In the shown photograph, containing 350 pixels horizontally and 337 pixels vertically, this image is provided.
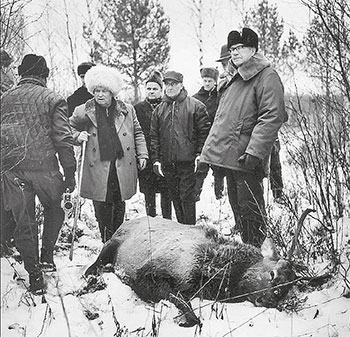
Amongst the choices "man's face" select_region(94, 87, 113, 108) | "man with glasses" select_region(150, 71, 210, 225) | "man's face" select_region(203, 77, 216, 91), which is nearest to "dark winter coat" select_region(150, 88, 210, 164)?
"man with glasses" select_region(150, 71, 210, 225)

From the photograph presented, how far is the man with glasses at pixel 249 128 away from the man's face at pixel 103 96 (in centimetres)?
111

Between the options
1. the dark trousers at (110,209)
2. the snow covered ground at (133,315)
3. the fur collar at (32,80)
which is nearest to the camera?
the snow covered ground at (133,315)

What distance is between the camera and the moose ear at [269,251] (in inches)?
129

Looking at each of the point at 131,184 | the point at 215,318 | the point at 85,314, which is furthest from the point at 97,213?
the point at 215,318

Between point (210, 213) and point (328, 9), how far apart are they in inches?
136

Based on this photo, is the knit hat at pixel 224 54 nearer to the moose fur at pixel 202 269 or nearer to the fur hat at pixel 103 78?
the fur hat at pixel 103 78

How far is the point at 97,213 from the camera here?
4.71m

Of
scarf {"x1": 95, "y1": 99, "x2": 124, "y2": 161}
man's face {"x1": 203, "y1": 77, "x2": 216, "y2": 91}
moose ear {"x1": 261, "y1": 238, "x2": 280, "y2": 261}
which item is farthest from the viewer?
man's face {"x1": 203, "y1": 77, "x2": 216, "y2": 91}

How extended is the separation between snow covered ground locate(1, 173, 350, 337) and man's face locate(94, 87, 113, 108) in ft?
5.42

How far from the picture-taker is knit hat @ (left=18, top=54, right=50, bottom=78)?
3.42m

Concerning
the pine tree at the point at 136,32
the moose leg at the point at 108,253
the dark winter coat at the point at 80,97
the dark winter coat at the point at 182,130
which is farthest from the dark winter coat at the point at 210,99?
the moose leg at the point at 108,253

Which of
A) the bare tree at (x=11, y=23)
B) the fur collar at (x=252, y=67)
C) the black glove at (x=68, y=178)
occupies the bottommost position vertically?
the black glove at (x=68, y=178)

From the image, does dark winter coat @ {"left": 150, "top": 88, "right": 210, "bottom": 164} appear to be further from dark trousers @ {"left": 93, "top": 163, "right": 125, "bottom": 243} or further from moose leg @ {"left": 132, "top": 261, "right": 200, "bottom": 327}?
moose leg @ {"left": 132, "top": 261, "right": 200, "bottom": 327}

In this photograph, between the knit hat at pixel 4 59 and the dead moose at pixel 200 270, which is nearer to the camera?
the knit hat at pixel 4 59
